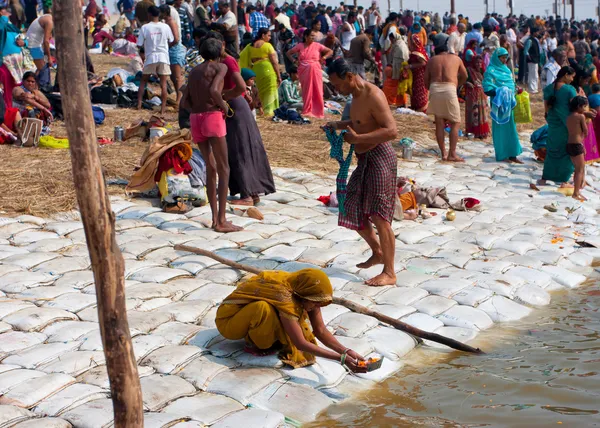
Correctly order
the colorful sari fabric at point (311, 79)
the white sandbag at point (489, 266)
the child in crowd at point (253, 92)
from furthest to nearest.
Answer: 1. the colorful sari fabric at point (311, 79)
2. the child in crowd at point (253, 92)
3. the white sandbag at point (489, 266)

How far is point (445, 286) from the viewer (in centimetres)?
636

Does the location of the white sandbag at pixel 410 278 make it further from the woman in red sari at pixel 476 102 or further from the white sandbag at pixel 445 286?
the woman in red sari at pixel 476 102

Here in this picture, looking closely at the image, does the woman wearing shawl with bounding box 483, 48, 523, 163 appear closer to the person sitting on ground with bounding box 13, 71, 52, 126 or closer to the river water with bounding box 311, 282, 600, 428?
the river water with bounding box 311, 282, 600, 428

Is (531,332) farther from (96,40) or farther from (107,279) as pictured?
(96,40)

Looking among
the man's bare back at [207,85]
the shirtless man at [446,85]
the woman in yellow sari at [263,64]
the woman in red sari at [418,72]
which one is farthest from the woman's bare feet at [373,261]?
the woman in red sari at [418,72]

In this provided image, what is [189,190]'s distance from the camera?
27.0 ft

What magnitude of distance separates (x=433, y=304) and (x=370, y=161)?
45.3 inches

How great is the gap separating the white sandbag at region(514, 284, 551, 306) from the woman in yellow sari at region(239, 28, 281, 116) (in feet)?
25.2

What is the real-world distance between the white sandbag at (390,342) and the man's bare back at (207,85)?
2.76 m

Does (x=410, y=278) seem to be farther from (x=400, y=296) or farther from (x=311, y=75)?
(x=311, y=75)

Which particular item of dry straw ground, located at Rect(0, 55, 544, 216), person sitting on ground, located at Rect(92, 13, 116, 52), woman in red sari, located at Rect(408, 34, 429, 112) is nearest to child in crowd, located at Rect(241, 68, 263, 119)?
dry straw ground, located at Rect(0, 55, 544, 216)

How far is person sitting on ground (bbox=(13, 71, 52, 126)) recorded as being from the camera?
11.0 meters

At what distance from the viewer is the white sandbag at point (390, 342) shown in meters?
5.23

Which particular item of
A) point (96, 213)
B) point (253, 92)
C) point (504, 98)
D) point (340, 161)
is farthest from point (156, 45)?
point (96, 213)
